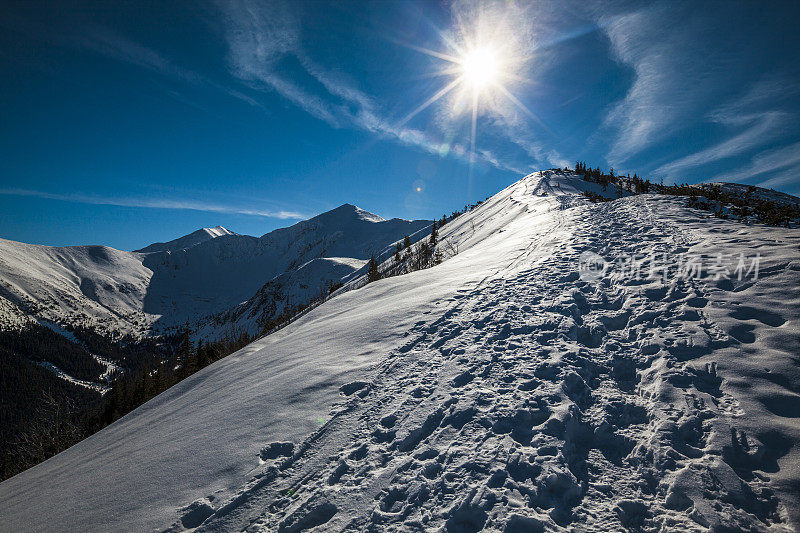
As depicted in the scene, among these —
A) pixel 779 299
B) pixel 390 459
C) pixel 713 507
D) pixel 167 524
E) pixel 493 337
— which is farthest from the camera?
pixel 493 337

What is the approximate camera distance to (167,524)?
245 centimetres

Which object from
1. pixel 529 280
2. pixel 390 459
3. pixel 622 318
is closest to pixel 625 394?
pixel 622 318

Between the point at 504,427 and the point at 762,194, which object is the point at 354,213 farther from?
the point at 504,427

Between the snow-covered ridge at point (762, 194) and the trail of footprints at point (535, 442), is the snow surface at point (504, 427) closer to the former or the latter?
the trail of footprints at point (535, 442)

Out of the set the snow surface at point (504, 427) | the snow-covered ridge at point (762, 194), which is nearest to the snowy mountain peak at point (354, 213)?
the snow-covered ridge at point (762, 194)

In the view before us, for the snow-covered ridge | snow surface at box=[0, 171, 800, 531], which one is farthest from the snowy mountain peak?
snow surface at box=[0, 171, 800, 531]

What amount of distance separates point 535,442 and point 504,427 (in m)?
0.27

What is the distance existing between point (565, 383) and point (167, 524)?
370 cm

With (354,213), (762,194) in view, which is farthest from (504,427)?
(354,213)

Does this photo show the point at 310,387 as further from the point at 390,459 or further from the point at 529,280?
the point at 529,280

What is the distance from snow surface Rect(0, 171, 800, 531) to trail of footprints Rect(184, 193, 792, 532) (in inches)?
0.5

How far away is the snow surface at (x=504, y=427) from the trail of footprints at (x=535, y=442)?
0.5 inches

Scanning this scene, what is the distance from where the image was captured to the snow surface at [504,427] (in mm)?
2203

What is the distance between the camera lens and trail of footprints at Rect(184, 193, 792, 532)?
7.05 feet
